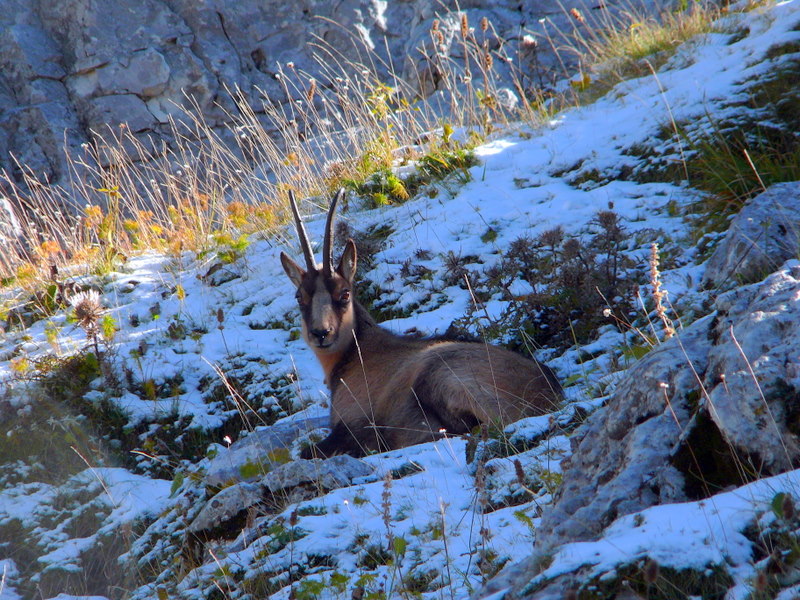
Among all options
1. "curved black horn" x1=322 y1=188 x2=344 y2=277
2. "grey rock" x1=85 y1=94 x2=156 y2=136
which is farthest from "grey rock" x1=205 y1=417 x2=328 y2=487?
"grey rock" x1=85 y1=94 x2=156 y2=136

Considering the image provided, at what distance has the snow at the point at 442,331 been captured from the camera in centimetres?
208

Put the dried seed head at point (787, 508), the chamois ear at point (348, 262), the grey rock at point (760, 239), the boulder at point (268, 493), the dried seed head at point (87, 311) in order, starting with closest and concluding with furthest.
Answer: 1. the dried seed head at point (787, 508)
2. the boulder at point (268, 493)
3. the grey rock at point (760, 239)
4. the chamois ear at point (348, 262)
5. the dried seed head at point (87, 311)

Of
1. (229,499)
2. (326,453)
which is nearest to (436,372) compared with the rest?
(326,453)

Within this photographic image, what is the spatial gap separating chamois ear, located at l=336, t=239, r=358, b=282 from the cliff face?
9858 millimetres

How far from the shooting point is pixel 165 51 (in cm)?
1608

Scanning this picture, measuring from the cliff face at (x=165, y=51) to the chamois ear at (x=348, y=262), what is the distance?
9.86m

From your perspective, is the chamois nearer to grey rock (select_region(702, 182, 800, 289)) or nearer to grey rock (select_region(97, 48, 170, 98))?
grey rock (select_region(702, 182, 800, 289))

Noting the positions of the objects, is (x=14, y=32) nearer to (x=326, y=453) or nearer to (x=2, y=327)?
(x=2, y=327)

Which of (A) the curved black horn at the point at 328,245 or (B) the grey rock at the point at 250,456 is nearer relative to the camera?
(B) the grey rock at the point at 250,456

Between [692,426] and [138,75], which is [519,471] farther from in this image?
[138,75]

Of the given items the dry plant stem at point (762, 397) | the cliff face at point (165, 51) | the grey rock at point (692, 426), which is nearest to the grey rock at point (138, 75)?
the cliff face at point (165, 51)

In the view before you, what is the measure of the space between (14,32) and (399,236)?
12.6 m

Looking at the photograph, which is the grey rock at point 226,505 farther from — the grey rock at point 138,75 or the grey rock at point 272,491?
the grey rock at point 138,75

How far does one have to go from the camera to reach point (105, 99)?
15.8 meters
